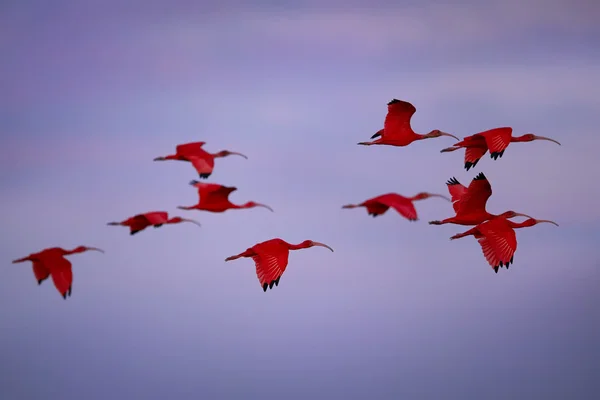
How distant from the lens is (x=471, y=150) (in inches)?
1089

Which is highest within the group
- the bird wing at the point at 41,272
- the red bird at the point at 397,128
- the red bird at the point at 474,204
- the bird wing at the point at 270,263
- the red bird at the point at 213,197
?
the red bird at the point at 397,128

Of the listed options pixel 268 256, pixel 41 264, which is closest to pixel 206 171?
pixel 268 256

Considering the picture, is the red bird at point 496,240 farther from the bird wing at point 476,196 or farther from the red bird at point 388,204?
Result: the red bird at point 388,204

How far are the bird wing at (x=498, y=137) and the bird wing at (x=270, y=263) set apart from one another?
5.17 metres

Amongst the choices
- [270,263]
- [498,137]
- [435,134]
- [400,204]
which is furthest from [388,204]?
[435,134]

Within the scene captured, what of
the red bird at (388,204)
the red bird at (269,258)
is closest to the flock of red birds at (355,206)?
the red bird at (269,258)

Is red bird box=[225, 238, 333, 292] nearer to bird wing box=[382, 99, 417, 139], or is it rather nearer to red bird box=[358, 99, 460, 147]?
red bird box=[358, 99, 460, 147]

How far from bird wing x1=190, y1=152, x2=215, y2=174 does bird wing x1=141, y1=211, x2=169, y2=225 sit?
1.32 meters

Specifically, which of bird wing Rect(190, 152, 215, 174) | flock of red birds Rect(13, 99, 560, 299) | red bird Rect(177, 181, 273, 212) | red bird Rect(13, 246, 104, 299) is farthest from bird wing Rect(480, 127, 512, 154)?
red bird Rect(13, 246, 104, 299)

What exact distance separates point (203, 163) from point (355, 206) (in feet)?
14.5

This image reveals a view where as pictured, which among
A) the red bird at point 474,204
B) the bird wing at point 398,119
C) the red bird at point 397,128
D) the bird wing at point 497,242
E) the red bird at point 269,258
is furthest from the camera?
the red bird at point 397,128

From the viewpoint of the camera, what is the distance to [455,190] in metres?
29.7

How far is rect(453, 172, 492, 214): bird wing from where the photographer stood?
27562mm

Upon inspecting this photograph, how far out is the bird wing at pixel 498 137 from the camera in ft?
87.4
